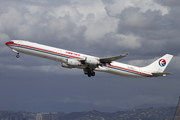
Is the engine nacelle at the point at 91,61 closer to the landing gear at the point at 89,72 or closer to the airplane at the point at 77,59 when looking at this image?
the airplane at the point at 77,59

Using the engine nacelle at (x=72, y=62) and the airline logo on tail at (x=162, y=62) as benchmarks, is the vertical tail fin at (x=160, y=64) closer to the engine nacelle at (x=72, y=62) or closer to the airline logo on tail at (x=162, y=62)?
the airline logo on tail at (x=162, y=62)

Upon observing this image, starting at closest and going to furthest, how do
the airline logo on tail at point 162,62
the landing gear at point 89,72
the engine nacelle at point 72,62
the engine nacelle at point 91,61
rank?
the engine nacelle at point 72,62, the engine nacelle at point 91,61, the landing gear at point 89,72, the airline logo on tail at point 162,62

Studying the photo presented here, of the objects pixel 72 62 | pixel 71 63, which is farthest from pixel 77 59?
pixel 71 63

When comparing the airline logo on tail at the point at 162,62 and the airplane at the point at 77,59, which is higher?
the airline logo on tail at the point at 162,62

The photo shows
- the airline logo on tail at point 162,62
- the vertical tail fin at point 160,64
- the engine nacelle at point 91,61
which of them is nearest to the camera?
the engine nacelle at point 91,61

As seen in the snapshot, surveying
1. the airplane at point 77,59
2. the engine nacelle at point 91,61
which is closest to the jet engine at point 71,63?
the airplane at point 77,59

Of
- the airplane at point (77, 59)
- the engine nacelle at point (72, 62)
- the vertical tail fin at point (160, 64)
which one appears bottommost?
the engine nacelle at point (72, 62)

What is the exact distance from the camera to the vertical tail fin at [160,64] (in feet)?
241

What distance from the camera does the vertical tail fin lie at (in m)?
73.3

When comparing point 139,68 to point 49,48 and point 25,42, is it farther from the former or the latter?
point 25,42

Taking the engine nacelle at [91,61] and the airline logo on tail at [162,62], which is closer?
the engine nacelle at [91,61]

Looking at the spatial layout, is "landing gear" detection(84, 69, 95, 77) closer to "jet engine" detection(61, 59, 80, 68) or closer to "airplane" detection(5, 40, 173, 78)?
"airplane" detection(5, 40, 173, 78)

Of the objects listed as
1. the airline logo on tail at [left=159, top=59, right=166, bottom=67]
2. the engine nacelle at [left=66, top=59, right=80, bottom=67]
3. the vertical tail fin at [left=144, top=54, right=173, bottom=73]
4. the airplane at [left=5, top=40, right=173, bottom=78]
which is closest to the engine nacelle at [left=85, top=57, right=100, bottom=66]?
the airplane at [left=5, top=40, right=173, bottom=78]

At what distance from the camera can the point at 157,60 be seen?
75062 millimetres
